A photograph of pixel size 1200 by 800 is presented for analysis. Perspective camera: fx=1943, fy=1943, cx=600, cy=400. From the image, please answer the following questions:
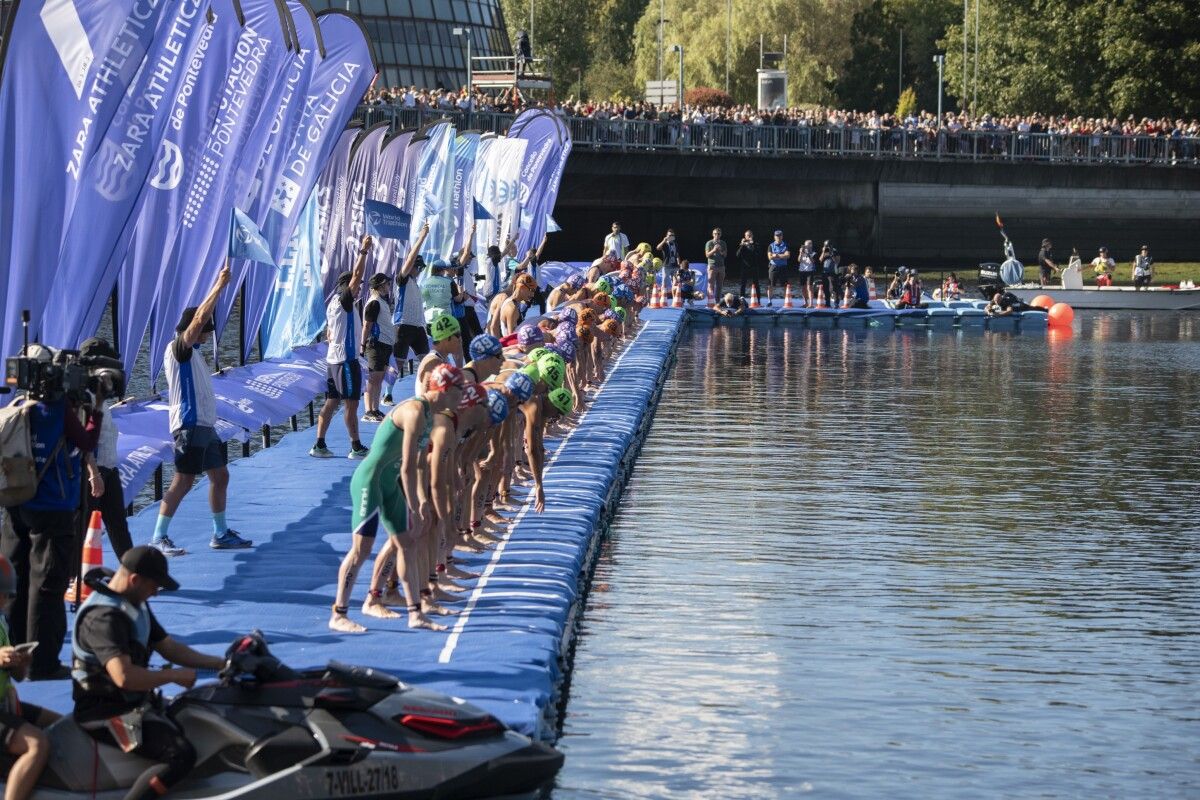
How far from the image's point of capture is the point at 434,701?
391 inches

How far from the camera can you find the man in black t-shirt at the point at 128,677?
910 centimetres

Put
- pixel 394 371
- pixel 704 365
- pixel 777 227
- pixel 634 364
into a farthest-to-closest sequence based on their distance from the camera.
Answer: pixel 777 227 → pixel 704 365 → pixel 634 364 → pixel 394 371

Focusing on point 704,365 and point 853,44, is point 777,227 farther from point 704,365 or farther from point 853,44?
point 704,365

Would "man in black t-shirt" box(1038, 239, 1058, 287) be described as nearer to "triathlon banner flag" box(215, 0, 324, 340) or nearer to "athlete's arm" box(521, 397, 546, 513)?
"triathlon banner flag" box(215, 0, 324, 340)

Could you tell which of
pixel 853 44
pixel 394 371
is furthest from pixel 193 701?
pixel 853 44

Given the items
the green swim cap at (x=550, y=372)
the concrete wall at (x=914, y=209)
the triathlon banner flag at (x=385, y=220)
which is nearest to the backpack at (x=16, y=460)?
the green swim cap at (x=550, y=372)

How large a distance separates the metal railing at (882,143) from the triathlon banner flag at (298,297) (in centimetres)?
3730

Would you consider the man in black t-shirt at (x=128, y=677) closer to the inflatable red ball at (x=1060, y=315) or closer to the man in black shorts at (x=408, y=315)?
the man in black shorts at (x=408, y=315)

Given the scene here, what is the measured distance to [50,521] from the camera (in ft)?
37.5

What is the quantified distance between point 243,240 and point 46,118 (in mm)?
4180

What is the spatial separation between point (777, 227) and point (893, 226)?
14.3ft

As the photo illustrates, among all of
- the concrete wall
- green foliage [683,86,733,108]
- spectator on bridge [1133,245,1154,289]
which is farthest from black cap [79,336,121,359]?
green foliage [683,86,733,108]

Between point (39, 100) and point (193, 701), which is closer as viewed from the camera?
point (193, 701)

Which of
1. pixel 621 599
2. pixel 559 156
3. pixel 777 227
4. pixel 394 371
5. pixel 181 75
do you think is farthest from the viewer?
pixel 777 227
